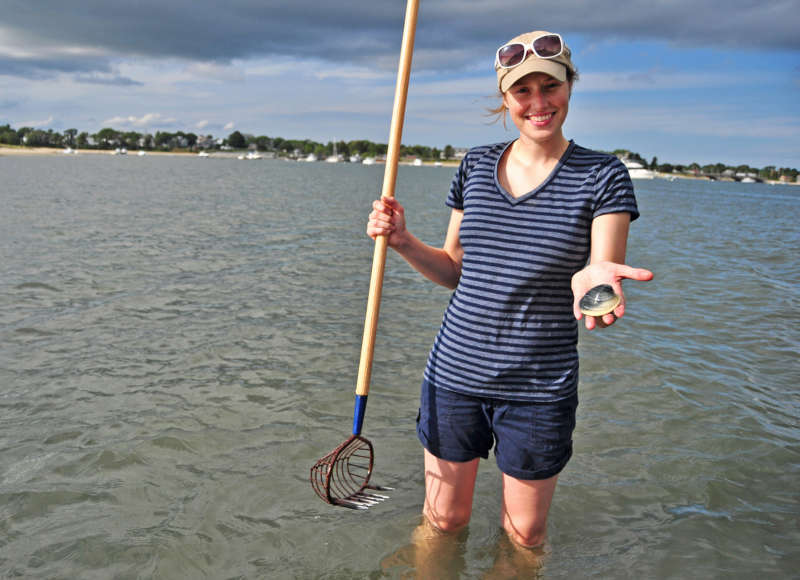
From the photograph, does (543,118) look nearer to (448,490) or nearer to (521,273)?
(521,273)

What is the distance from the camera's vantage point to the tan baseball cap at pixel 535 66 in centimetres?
277

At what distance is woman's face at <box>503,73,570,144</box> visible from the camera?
2.85 meters

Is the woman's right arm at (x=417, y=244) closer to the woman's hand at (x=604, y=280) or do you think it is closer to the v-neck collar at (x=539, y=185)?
the v-neck collar at (x=539, y=185)

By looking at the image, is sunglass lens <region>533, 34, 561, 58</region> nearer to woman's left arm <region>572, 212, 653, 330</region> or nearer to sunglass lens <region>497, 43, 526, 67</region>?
sunglass lens <region>497, 43, 526, 67</region>

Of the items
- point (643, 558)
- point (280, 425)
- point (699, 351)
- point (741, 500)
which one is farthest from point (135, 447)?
point (699, 351)

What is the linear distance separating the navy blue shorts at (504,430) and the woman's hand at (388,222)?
0.83m

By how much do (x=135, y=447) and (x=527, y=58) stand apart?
5234 mm

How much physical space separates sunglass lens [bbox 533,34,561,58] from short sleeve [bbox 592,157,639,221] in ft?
1.91

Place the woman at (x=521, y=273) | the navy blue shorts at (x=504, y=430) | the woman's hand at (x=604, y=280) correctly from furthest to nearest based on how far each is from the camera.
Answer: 1. the navy blue shorts at (x=504, y=430)
2. the woman at (x=521, y=273)
3. the woman's hand at (x=604, y=280)

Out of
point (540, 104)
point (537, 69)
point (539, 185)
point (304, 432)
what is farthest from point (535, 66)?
point (304, 432)

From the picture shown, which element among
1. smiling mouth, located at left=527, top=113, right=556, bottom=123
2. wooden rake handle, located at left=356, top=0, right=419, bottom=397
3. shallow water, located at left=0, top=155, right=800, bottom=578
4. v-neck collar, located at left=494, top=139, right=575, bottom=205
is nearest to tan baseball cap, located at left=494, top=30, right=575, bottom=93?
smiling mouth, located at left=527, top=113, right=556, bottom=123

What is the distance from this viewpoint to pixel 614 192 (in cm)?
271

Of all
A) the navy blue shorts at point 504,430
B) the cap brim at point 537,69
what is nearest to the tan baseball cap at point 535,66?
the cap brim at point 537,69

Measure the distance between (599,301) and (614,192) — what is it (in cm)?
61
